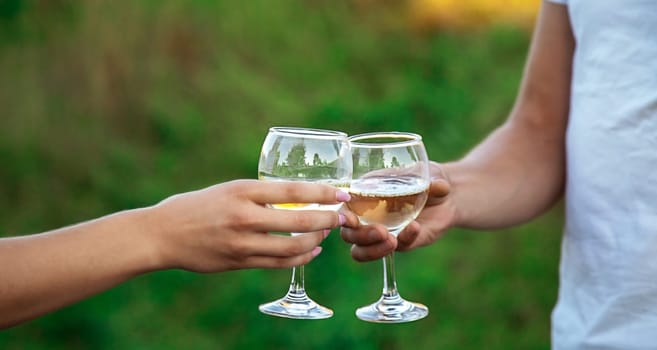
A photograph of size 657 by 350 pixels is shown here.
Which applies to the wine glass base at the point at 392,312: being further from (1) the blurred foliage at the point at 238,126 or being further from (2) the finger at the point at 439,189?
(1) the blurred foliage at the point at 238,126

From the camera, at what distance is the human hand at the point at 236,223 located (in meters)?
1.56

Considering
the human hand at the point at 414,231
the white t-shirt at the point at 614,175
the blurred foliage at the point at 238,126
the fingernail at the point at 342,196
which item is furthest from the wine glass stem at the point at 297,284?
the blurred foliage at the point at 238,126

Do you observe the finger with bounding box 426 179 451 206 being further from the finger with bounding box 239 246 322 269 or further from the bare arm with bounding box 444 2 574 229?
the finger with bounding box 239 246 322 269

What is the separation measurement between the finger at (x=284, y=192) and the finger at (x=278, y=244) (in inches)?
2.5

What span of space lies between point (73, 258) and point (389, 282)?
1.98 ft

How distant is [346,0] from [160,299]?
1.54 m

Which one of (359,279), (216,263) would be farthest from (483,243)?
(216,263)

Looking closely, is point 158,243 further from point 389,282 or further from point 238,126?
point 238,126

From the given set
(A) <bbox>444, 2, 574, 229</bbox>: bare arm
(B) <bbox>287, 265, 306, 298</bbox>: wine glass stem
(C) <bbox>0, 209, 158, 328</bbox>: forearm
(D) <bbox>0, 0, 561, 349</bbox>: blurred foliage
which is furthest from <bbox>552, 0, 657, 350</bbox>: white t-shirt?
(D) <bbox>0, 0, 561, 349</bbox>: blurred foliage

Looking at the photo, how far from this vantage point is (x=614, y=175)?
1.90 meters

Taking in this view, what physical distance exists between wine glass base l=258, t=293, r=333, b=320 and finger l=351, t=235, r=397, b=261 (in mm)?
122

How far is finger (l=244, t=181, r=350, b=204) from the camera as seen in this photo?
5.10ft

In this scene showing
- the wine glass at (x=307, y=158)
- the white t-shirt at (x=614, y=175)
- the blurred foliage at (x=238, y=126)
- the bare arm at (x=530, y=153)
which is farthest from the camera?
the blurred foliage at (x=238, y=126)

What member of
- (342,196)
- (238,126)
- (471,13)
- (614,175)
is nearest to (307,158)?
(342,196)
